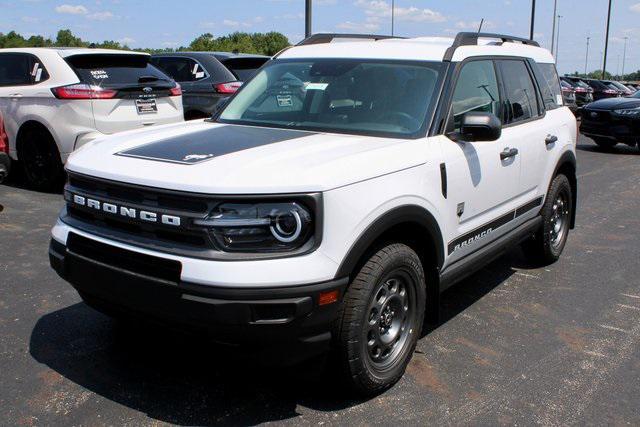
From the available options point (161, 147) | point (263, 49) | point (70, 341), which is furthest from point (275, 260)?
point (263, 49)

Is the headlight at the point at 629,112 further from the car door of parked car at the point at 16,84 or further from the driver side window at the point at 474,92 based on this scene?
the car door of parked car at the point at 16,84

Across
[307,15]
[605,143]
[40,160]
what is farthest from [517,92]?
[605,143]

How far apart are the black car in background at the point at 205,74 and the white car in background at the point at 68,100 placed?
6.15 ft

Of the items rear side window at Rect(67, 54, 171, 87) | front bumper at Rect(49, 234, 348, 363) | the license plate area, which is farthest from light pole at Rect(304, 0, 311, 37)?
front bumper at Rect(49, 234, 348, 363)

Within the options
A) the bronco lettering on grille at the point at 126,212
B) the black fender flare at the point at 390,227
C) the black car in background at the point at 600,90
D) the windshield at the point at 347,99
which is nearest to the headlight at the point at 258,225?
the bronco lettering on grille at the point at 126,212

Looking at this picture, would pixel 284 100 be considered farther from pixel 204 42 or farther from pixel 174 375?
pixel 204 42

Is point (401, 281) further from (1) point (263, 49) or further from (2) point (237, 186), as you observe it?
(1) point (263, 49)

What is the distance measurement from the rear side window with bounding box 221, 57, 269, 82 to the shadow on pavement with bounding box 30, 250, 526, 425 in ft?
25.2

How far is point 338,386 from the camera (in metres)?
3.38

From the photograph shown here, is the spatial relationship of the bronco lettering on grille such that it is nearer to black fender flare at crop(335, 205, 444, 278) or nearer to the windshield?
black fender flare at crop(335, 205, 444, 278)

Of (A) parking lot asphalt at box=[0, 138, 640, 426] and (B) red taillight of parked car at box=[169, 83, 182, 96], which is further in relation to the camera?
(B) red taillight of parked car at box=[169, 83, 182, 96]

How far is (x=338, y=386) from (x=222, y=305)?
2.91 feet

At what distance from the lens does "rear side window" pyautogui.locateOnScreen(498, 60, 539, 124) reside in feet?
16.1

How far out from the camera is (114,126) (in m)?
7.96
